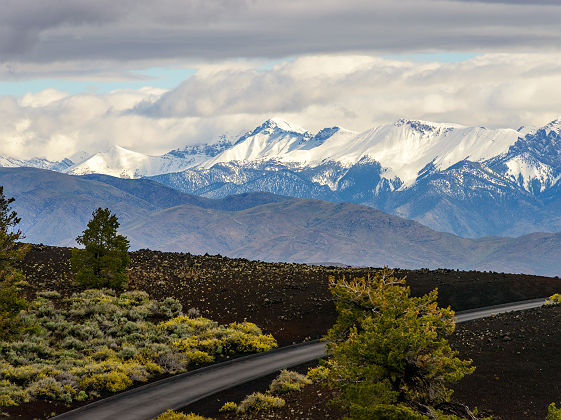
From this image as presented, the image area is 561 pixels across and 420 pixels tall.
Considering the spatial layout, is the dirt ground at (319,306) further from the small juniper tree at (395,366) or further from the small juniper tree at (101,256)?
the small juniper tree at (395,366)

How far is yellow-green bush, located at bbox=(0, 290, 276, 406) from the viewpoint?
40.3 m

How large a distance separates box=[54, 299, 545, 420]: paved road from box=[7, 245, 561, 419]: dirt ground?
174 centimetres

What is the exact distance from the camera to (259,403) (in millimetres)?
36969

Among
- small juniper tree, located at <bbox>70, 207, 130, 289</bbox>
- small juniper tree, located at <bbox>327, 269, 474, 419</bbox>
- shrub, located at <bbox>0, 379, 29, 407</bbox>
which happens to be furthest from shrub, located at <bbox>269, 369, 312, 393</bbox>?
small juniper tree, located at <bbox>70, 207, 130, 289</bbox>

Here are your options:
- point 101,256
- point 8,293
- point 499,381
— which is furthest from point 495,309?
point 8,293

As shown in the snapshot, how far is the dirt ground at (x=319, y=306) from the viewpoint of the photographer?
127 feet

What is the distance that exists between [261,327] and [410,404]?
28913 millimetres

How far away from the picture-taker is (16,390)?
38250mm

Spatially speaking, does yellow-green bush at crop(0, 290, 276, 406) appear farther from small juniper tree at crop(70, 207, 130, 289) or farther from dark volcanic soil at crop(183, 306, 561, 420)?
dark volcanic soil at crop(183, 306, 561, 420)

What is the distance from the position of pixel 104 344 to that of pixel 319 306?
19624 millimetres

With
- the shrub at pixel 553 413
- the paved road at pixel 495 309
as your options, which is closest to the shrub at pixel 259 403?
the shrub at pixel 553 413

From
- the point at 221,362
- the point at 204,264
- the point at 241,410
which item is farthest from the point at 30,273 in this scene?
the point at 241,410

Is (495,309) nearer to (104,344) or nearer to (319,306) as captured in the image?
(319,306)

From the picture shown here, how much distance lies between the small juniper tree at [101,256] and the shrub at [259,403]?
1050 inches
